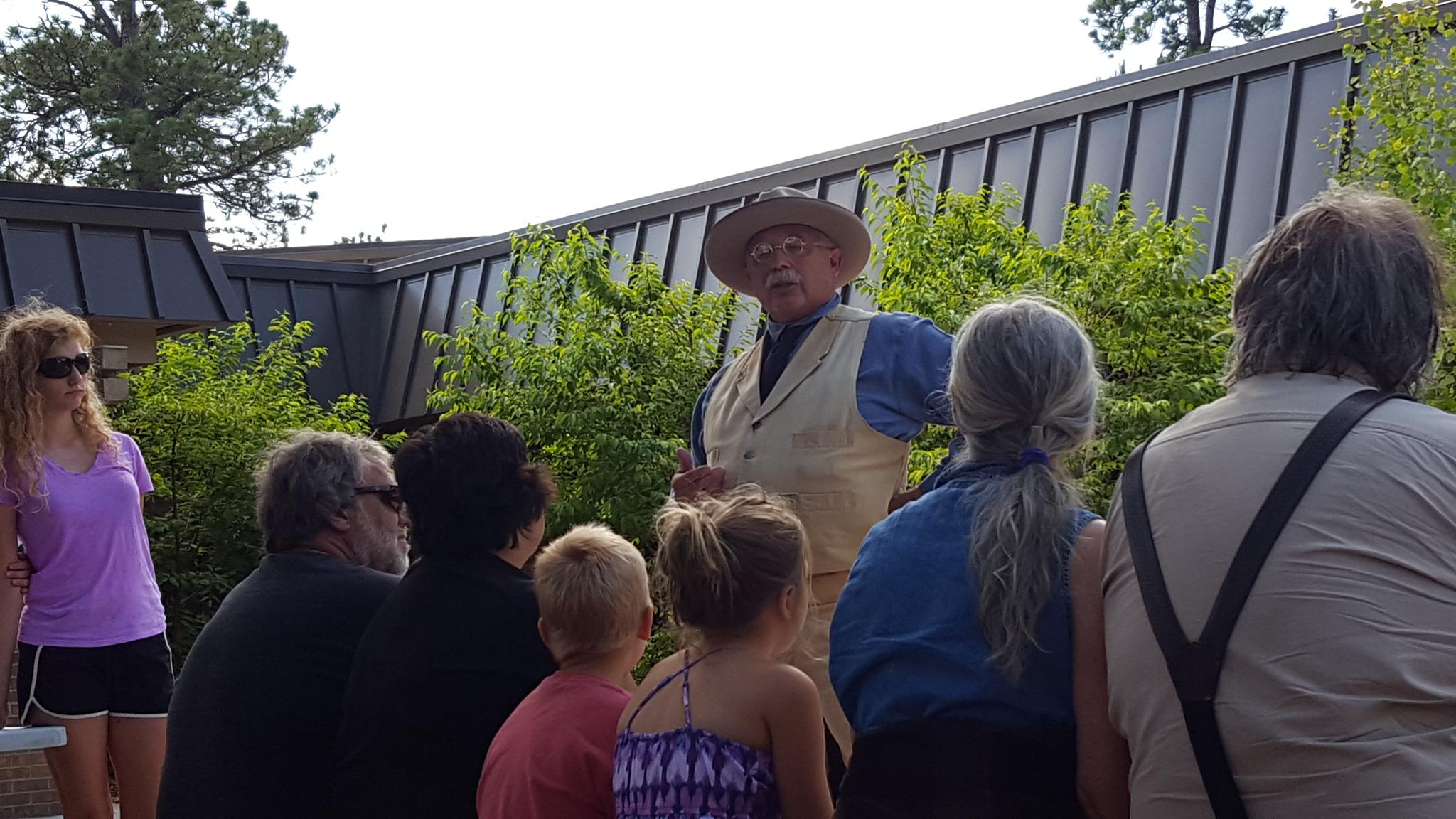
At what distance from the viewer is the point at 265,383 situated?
9852 mm

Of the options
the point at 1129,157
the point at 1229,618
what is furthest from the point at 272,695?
the point at 1129,157

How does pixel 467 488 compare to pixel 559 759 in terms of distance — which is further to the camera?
pixel 467 488

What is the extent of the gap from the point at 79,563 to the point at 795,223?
231 cm

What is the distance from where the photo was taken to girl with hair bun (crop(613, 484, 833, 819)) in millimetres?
2639

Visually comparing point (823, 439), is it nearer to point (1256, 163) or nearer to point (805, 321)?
point (805, 321)

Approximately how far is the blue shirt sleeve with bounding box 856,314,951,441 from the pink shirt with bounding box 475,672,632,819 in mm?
1000

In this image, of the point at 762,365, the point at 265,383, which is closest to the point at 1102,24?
the point at 265,383

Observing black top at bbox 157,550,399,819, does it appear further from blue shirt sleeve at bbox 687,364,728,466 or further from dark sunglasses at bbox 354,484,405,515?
blue shirt sleeve at bbox 687,364,728,466

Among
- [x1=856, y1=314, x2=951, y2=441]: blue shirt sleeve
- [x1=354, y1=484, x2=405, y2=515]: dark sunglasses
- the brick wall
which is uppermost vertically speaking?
[x1=856, y1=314, x2=951, y2=441]: blue shirt sleeve

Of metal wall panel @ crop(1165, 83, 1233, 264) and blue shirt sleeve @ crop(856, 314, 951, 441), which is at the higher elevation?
metal wall panel @ crop(1165, 83, 1233, 264)

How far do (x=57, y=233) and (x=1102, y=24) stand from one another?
82.1ft

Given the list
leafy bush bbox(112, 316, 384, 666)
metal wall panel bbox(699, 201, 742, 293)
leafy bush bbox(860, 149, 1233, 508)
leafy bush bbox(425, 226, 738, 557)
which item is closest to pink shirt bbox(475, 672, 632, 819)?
leafy bush bbox(860, 149, 1233, 508)

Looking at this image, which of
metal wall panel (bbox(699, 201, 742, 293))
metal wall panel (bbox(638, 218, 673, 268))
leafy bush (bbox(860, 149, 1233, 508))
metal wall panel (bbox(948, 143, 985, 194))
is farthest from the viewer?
metal wall panel (bbox(638, 218, 673, 268))

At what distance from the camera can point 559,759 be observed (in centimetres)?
294
